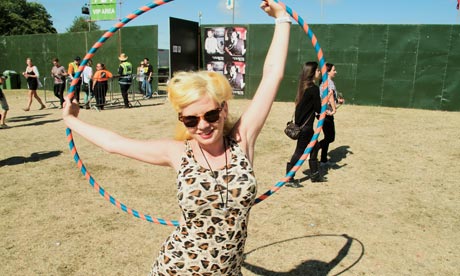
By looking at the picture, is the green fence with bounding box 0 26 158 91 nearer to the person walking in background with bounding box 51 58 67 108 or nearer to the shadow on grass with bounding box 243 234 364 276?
the person walking in background with bounding box 51 58 67 108

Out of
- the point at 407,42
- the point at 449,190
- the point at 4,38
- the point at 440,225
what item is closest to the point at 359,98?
the point at 407,42

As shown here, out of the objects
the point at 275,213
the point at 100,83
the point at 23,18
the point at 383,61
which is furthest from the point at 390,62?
the point at 23,18

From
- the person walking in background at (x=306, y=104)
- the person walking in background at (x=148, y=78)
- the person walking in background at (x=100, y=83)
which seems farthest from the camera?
the person walking in background at (x=148, y=78)

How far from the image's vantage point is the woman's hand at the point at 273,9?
271 centimetres

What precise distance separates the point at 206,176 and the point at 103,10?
2597 centimetres

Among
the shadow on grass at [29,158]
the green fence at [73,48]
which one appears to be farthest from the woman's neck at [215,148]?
the green fence at [73,48]

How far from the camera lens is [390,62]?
16234 millimetres

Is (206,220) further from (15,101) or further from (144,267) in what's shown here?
(15,101)

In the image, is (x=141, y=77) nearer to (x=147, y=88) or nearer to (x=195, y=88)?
(x=147, y=88)

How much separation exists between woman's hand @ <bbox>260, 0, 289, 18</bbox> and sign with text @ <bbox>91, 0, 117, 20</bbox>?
2451 centimetres

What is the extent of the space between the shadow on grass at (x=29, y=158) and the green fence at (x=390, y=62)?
11537 mm

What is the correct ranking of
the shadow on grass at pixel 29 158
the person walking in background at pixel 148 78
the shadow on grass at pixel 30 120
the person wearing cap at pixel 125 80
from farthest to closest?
the person walking in background at pixel 148 78
the person wearing cap at pixel 125 80
the shadow on grass at pixel 30 120
the shadow on grass at pixel 29 158

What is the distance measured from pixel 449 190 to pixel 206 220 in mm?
5957

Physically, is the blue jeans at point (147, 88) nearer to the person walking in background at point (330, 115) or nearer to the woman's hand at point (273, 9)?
the person walking in background at point (330, 115)
